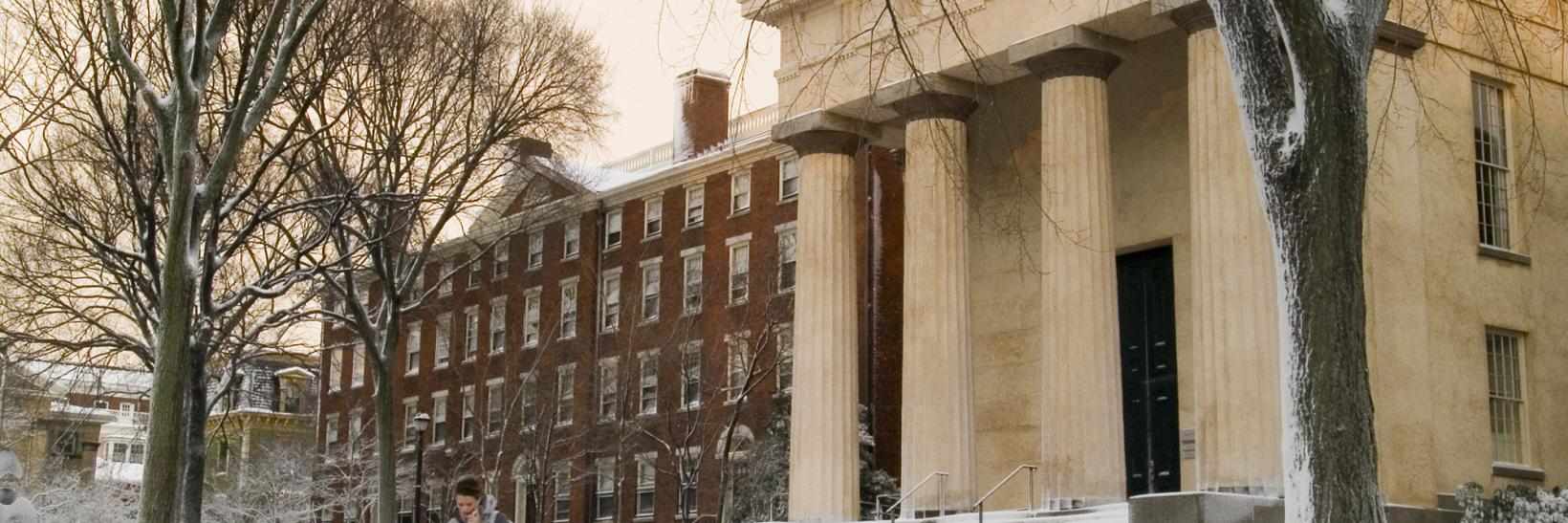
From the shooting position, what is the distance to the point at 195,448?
28750 mm

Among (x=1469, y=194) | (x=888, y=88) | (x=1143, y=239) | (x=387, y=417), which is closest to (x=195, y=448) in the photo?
(x=387, y=417)

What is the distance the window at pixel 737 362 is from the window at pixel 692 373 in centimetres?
98

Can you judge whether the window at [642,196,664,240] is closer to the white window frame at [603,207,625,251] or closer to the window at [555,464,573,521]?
the white window frame at [603,207,625,251]

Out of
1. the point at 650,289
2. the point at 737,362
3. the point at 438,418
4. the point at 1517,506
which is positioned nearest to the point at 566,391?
the point at 650,289

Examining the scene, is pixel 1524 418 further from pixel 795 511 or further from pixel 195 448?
pixel 195 448

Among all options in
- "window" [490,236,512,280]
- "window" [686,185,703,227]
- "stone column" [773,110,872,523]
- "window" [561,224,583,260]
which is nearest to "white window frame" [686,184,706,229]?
"window" [686,185,703,227]

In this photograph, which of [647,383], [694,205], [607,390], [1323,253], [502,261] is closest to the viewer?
[1323,253]

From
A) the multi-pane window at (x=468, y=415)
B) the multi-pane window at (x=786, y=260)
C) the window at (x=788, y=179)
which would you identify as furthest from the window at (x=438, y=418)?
the multi-pane window at (x=786, y=260)

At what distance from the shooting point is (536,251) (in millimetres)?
64312

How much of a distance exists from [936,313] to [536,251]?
36.1 meters

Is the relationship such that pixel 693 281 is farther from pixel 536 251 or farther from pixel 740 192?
pixel 536 251

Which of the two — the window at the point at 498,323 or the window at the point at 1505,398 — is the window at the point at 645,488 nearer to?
the window at the point at 498,323

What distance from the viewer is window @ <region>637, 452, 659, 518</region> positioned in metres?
56.2

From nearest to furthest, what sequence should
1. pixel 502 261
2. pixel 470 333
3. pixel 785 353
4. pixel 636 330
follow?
1. pixel 785 353
2. pixel 636 330
3. pixel 502 261
4. pixel 470 333
